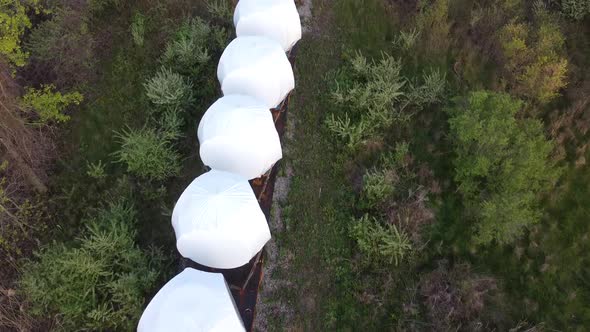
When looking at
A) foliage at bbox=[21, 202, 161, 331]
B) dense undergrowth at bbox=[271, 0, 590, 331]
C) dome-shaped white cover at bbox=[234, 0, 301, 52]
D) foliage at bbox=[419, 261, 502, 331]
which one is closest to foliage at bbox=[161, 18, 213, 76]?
dome-shaped white cover at bbox=[234, 0, 301, 52]

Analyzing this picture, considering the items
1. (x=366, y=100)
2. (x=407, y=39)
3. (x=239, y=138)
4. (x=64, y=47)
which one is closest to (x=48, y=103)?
(x=64, y=47)

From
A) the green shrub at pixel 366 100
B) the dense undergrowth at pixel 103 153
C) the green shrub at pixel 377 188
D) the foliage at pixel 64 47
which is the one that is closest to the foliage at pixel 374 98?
the green shrub at pixel 366 100

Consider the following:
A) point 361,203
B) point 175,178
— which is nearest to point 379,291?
point 361,203

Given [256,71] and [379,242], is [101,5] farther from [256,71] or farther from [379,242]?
[379,242]

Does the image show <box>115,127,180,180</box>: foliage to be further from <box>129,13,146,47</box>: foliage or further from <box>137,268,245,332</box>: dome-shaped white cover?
<box>129,13,146,47</box>: foliage

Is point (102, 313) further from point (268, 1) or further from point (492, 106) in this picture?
point (492, 106)

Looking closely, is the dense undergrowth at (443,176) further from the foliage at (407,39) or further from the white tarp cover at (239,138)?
the white tarp cover at (239,138)
